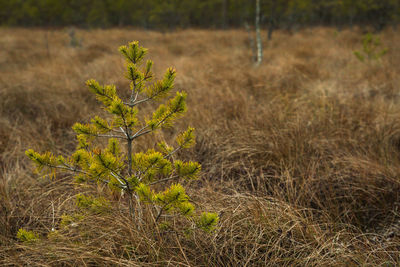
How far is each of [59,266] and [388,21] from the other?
15654mm

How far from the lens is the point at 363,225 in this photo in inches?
70.7

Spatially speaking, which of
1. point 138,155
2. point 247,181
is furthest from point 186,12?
point 138,155

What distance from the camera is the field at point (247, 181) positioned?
1277 millimetres

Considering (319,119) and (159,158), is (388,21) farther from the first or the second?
(159,158)

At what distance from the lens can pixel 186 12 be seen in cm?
2619

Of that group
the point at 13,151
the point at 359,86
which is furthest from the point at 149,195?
the point at 359,86

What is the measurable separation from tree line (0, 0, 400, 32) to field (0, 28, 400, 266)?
38.1ft

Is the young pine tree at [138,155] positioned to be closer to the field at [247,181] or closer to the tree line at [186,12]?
the field at [247,181]

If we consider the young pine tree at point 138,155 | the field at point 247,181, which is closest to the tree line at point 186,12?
the field at point 247,181

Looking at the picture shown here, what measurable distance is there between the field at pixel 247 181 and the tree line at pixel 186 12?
1162cm

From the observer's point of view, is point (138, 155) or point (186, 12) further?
point (186, 12)

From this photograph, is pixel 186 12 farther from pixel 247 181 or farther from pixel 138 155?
pixel 138 155

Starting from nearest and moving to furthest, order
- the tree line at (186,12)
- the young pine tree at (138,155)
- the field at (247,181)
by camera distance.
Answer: the young pine tree at (138,155)
the field at (247,181)
the tree line at (186,12)

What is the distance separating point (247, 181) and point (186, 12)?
26807 mm
